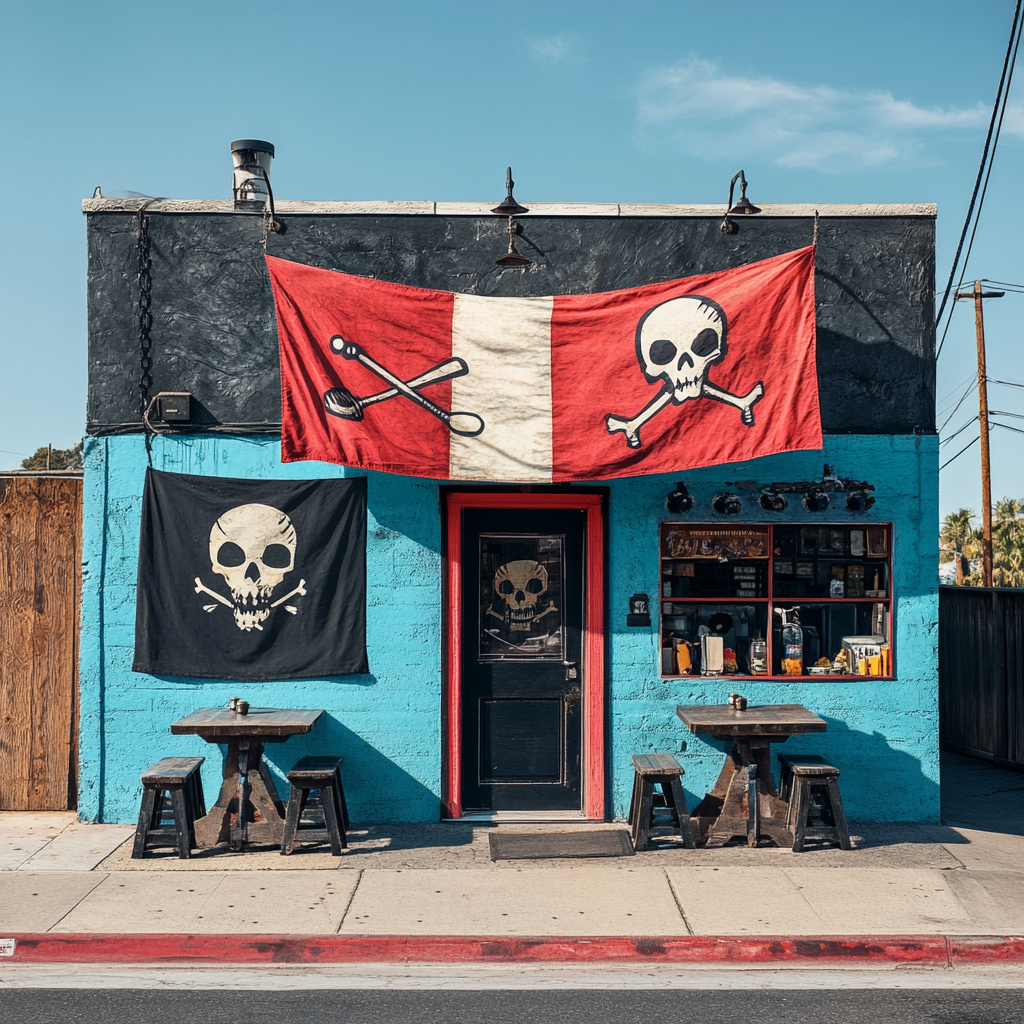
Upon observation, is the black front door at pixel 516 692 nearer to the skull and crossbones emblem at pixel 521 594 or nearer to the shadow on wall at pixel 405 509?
the skull and crossbones emblem at pixel 521 594

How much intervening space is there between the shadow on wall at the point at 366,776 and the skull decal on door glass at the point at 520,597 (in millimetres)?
1248

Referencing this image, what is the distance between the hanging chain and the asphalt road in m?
4.91

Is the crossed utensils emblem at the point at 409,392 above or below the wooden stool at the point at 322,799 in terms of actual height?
above

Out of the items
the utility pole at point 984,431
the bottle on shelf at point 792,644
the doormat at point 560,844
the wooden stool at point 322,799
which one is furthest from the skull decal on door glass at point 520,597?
the utility pole at point 984,431

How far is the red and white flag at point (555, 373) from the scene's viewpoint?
8164mm

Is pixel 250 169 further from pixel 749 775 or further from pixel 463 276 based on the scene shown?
pixel 749 775

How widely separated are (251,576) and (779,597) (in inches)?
178

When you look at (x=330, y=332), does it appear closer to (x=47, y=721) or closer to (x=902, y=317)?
(x=47, y=721)

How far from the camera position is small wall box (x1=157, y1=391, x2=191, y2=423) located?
8.70 meters

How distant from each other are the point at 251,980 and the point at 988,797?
7.26 meters

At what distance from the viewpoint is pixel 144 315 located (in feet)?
29.0

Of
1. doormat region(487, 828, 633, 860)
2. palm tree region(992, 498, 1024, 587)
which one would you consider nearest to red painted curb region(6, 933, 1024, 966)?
doormat region(487, 828, 633, 860)

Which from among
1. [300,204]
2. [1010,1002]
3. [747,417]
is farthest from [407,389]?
[1010,1002]

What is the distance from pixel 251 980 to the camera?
5723 millimetres
